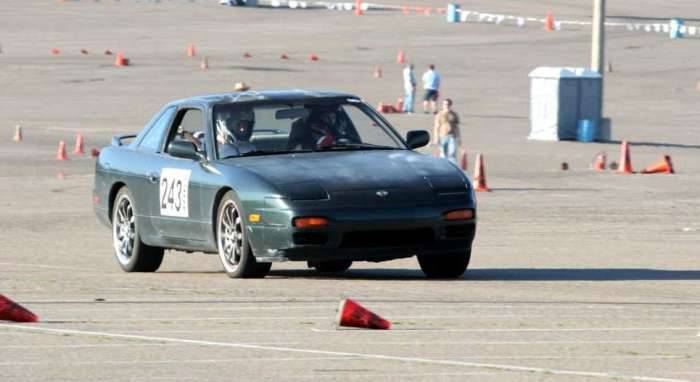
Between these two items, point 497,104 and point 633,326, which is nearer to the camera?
point 633,326

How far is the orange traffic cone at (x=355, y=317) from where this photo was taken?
10570 millimetres

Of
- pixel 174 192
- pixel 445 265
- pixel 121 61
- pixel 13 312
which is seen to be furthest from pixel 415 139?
pixel 121 61

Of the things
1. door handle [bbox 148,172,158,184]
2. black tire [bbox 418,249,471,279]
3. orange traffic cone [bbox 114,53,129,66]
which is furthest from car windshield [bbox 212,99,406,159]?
orange traffic cone [bbox 114,53,129,66]

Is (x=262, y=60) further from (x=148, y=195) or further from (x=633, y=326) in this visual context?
(x=633, y=326)

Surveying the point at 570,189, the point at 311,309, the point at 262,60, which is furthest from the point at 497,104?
the point at 311,309

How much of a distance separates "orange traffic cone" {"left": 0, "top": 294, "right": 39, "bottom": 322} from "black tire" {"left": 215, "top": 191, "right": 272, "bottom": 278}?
3.16 meters

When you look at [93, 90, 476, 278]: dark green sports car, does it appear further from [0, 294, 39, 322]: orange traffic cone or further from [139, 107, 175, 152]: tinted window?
[0, 294, 39, 322]: orange traffic cone

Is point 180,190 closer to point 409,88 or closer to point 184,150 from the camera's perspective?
point 184,150

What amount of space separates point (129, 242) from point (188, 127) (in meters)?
1.20

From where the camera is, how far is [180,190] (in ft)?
49.4

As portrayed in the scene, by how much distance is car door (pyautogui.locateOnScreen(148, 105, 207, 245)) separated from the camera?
14836 mm

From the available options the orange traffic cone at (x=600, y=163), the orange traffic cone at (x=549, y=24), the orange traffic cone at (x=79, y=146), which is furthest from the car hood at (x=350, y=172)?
the orange traffic cone at (x=549, y=24)

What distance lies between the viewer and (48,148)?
3853 centimetres

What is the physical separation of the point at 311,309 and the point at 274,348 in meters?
1.91
